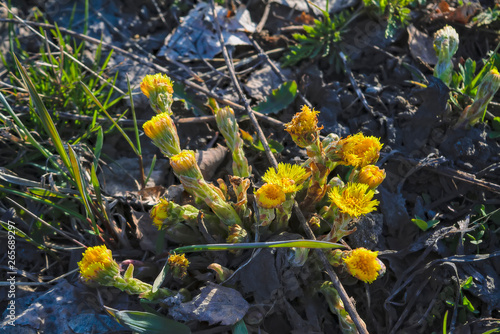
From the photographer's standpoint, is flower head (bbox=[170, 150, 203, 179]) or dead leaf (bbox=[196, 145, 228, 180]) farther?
dead leaf (bbox=[196, 145, 228, 180])

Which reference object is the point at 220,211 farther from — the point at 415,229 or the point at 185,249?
the point at 415,229

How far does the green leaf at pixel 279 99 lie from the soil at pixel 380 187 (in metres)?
0.08

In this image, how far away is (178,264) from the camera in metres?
1.78

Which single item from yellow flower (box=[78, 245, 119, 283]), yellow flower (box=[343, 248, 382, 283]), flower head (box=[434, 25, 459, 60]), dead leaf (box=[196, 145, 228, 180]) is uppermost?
flower head (box=[434, 25, 459, 60])

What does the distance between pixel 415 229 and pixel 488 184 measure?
0.43 m

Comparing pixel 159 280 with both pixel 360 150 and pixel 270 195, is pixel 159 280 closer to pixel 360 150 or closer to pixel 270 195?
pixel 270 195

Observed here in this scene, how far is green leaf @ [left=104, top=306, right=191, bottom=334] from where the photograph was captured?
1.62 m

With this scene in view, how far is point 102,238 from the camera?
2.02 meters

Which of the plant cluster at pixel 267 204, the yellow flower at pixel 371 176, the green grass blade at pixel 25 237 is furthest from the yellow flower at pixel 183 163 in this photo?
the green grass blade at pixel 25 237

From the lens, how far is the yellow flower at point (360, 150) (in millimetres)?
1745

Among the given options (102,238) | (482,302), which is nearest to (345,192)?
(482,302)

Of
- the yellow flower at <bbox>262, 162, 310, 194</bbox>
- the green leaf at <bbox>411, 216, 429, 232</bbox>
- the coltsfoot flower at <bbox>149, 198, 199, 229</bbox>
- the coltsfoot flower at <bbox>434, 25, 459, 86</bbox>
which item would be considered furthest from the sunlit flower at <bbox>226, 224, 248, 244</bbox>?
the coltsfoot flower at <bbox>434, 25, 459, 86</bbox>

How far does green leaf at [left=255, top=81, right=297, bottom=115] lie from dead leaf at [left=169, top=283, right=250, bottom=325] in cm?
118

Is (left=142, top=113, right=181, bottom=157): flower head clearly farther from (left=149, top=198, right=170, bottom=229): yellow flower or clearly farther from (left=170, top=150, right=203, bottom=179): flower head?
(left=149, top=198, right=170, bottom=229): yellow flower
